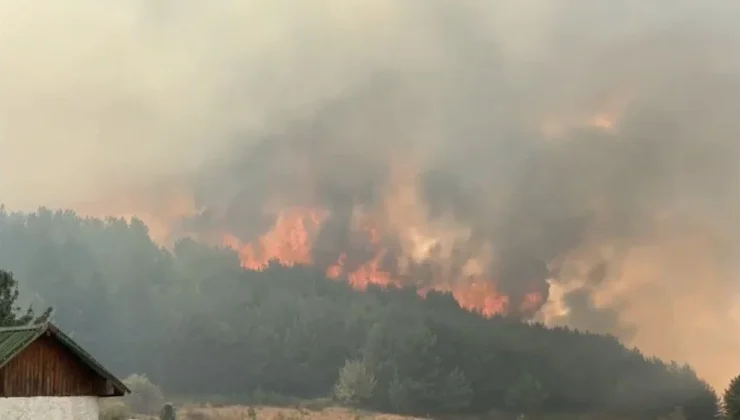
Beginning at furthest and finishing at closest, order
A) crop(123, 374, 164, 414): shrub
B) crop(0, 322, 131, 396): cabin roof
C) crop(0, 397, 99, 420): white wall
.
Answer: crop(123, 374, 164, 414): shrub → crop(0, 397, 99, 420): white wall → crop(0, 322, 131, 396): cabin roof

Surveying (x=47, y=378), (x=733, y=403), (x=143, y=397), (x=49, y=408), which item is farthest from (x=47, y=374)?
(x=733, y=403)

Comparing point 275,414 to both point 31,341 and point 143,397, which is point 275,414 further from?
point 31,341

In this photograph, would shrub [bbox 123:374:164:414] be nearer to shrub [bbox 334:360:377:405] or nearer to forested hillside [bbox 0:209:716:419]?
forested hillside [bbox 0:209:716:419]

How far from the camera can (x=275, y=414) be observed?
87562 millimetres

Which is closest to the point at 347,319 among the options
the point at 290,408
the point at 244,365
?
the point at 244,365

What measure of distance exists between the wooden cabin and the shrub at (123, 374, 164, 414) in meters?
59.4

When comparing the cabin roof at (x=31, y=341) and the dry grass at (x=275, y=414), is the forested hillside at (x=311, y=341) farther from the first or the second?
the cabin roof at (x=31, y=341)

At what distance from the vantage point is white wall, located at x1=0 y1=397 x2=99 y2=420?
23.8 meters

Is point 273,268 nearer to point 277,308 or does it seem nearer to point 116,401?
point 277,308

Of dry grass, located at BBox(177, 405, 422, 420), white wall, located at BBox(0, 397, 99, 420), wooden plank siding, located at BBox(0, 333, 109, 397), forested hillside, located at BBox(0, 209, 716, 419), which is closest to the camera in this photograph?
white wall, located at BBox(0, 397, 99, 420)

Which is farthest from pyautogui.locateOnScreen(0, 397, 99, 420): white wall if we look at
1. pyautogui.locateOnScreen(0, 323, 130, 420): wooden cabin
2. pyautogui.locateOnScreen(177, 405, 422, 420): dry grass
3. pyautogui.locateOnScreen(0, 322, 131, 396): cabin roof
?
pyautogui.locateOnScreen(177, 405, 422, 420): dry grass

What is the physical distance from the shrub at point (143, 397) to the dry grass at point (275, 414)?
10.8ft

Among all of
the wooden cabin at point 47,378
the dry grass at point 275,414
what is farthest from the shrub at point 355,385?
the wooden cabin at point 47,378

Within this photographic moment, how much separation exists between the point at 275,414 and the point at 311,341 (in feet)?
87.4
